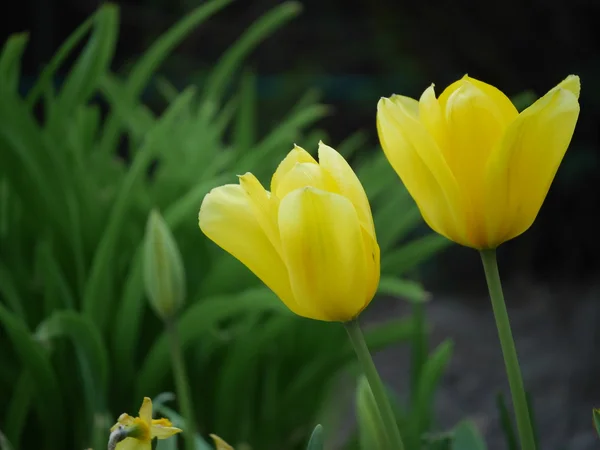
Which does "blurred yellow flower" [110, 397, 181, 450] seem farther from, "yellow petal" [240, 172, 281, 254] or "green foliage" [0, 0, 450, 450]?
"green foliage" [0, 0, 450, 450]

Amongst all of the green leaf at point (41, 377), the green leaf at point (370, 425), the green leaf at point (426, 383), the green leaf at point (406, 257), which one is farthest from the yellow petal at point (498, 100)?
the green leaf at point (406, 257)

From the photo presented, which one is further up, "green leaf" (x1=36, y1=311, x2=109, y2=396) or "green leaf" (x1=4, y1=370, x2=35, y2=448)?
"green leaf" (x1=36, y1=311, x2=109, y2=396)

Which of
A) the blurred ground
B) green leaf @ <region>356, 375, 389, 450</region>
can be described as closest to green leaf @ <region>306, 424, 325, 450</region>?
green leaf @ <region>356, 375, 389, 450</region>

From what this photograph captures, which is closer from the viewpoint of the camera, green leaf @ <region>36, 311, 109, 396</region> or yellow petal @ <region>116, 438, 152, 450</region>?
yellow petal @ <region>116, 438, 152, 450</region>

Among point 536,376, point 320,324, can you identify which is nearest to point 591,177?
point 536,376

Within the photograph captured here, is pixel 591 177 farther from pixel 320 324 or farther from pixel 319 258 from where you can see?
pixel 319 258

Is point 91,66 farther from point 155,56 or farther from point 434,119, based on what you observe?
point 434,119
